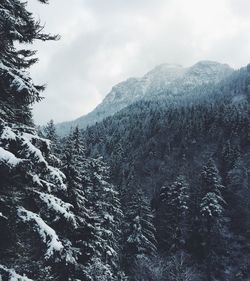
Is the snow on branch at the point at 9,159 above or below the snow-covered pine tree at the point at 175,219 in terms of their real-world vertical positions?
below

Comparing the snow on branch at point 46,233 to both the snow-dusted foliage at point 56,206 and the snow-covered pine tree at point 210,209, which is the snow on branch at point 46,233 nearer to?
the snow-dusted foliage at point 56,206

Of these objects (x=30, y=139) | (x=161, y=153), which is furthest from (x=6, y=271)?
(x=161, y=153)

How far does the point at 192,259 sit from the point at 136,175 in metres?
53.6

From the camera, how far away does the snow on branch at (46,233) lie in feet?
25.1

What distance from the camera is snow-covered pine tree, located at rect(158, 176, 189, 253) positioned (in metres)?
60.0

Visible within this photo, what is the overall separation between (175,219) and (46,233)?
2162 inches

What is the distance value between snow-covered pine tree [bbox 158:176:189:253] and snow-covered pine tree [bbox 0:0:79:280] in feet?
170

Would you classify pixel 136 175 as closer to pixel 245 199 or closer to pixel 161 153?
pixel 161 153

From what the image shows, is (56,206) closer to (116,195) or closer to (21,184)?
(21,184)

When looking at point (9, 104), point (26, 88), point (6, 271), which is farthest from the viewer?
point (9, 104)

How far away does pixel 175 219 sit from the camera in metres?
60.8

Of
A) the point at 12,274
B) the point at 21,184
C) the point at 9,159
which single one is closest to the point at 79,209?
the point at 21,184

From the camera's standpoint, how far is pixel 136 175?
111938 mm

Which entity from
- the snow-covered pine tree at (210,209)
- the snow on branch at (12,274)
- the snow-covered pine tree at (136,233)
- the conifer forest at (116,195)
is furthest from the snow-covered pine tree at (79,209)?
the snow-covered pine tree at (210,209)
